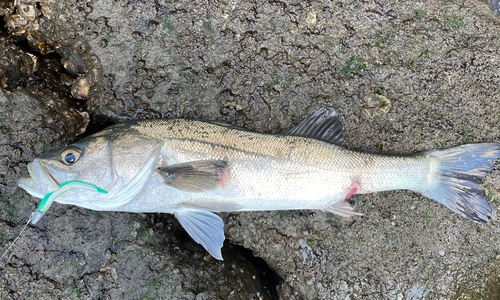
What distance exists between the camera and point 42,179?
261 centimetres

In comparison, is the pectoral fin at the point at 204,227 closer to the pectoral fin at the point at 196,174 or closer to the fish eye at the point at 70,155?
the pectoral fin at the point at 196,174

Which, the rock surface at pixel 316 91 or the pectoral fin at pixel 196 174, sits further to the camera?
the rock surface at pixel 316 91

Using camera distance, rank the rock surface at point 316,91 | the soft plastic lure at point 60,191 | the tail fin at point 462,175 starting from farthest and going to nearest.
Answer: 1. the rock surface at point 316,91
2. the tail fin at point 462,175
3. the soft plastic lure at point 60,191

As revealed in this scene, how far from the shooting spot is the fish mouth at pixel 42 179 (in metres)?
2.61

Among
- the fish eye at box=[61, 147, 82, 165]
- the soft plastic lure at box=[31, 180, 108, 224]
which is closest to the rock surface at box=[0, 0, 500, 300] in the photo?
the fish eye at box=[61, 147, 82, 165]

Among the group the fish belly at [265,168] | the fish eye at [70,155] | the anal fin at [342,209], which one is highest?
the fish eye at [70,155]

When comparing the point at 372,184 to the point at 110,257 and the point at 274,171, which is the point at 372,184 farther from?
the point at 110,257

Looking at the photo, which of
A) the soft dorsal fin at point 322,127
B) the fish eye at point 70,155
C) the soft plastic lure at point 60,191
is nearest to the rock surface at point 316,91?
the soft dorsal fin at point 322,127

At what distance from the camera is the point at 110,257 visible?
10.1 feet

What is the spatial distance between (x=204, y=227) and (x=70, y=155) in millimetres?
1198

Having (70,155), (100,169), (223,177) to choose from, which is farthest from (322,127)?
(70,155)

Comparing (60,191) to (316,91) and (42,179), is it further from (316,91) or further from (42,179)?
(316,91)

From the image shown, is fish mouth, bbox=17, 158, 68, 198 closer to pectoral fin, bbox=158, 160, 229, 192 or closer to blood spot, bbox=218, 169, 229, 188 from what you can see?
pectoral fin, bbox=158, 160, 229, 192

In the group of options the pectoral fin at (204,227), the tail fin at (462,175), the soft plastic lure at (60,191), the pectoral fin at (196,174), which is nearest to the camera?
the soft plastic lure at (60,191)
